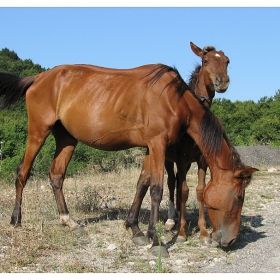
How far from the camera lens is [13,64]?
3759cm

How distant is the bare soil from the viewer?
467 cm

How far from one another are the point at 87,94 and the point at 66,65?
0.95 m

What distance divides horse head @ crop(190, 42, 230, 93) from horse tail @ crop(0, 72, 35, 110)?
2858 mm

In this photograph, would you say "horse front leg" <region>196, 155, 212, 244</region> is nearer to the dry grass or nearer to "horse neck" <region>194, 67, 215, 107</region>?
the dry grass

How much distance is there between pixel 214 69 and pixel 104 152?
7.76 m

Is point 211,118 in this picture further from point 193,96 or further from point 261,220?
point 261,220

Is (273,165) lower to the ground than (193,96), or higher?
lower

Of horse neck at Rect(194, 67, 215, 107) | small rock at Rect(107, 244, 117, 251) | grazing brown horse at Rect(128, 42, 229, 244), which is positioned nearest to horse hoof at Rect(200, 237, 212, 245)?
grazing brown horse at Rect(128, 42, 229, 244)

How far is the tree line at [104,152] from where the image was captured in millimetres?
12312

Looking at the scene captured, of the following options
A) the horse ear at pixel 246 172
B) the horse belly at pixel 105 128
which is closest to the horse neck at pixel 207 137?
the horse ear at pixel 246 172

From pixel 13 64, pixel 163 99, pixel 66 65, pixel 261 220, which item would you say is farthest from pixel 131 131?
pixel 13 64

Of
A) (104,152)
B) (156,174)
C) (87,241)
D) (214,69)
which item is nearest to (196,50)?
(214,69)

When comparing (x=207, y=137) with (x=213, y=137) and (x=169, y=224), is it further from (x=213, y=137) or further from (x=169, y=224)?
(x=169, y=224)

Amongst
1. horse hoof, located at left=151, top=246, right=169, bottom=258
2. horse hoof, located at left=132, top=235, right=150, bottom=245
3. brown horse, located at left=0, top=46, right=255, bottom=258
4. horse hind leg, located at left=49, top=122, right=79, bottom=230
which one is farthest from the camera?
horse hind leg, located at left=49, top=122, right=79, bottom=230
